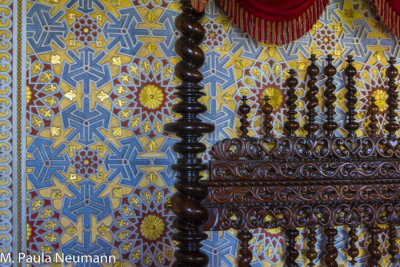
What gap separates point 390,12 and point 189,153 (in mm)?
1208

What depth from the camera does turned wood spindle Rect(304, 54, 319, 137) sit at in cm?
199

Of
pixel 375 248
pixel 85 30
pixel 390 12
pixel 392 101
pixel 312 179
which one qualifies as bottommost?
pixel 375 248

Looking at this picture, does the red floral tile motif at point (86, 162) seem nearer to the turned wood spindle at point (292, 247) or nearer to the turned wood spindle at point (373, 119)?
the turned wood spindle at point (292, 247)

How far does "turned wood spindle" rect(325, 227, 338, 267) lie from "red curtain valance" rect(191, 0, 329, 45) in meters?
0.97

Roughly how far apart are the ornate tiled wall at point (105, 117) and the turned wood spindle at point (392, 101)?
22.8 inches

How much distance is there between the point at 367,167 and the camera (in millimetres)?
1974

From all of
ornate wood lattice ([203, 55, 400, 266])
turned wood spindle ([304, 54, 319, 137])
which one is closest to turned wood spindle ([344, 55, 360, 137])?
ornate wood lattice ([203, 55, 400, 266])

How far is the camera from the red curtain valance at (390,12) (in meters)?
1.90

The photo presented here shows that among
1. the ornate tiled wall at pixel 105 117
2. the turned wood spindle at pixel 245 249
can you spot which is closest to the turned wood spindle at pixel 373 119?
the ornate tiled wall at pixel 105 117

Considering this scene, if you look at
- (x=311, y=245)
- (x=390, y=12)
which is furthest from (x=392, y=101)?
(x=311, y=245)

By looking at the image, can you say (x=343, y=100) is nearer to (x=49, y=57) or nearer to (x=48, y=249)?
(x=49, y=57)

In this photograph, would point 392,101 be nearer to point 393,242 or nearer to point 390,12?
point 390,12

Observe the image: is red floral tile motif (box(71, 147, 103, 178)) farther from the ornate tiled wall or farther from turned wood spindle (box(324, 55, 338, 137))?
turned wood spindle (box(324, 55, 338, 137))

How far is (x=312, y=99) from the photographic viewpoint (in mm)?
2002
